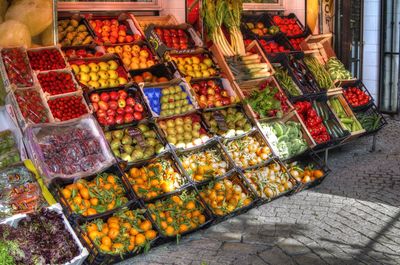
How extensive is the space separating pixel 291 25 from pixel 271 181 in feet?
13.2

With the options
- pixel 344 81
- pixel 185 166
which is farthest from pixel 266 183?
pixel 344 81

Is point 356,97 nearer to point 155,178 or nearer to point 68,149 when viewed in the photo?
point 155,178

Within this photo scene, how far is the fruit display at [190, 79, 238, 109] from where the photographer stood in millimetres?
7761

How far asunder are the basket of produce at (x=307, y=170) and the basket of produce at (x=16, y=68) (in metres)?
3.60

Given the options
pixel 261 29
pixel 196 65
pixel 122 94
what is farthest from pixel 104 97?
pixel 261 29

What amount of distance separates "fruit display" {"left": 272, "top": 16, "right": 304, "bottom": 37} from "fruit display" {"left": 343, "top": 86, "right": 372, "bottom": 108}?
135cm

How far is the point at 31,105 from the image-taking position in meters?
6.25

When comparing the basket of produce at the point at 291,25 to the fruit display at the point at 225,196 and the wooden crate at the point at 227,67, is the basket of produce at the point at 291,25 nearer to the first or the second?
the wooden crate at the point at 227,67

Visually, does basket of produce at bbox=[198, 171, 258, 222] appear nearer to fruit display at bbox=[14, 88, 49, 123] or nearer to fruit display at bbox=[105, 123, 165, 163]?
fruit display at bbox=[105, 123, 165, 163]

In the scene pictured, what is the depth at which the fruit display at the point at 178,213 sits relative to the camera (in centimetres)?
609

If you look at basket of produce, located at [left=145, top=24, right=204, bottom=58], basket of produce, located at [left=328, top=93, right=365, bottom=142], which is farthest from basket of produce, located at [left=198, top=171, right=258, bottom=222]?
basket of produce, located at [left=328, top=93, right=365, bottom=142]

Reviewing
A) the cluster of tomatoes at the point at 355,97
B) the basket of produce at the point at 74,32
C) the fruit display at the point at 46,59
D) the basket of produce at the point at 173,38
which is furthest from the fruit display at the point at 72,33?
the cluster of tomatoes at the point at 355,97

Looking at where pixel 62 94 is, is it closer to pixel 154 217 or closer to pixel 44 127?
pixel 44 127

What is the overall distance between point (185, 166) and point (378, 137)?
528cm
